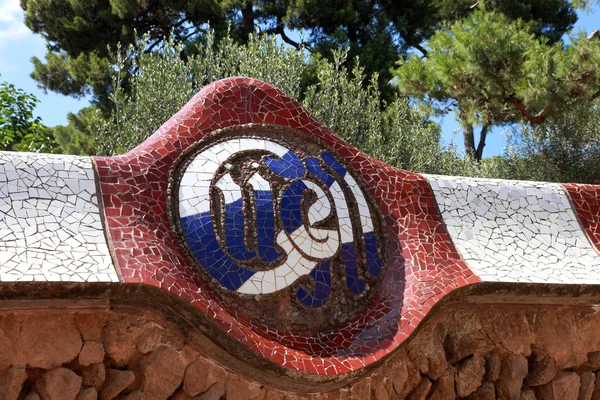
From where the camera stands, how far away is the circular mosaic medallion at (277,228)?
3.33 m

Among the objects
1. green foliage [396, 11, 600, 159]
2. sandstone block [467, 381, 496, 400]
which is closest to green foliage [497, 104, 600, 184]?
green foliage [396, 11, 600, 159]

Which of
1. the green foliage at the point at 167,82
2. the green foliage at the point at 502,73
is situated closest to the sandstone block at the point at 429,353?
the green foliage at the point at 502,73

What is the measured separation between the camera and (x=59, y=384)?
2.88 m

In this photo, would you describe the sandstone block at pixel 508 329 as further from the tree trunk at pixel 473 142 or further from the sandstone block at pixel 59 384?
the tree trunk at pixel 473 142

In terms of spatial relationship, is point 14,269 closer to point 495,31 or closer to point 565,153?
point 495,31

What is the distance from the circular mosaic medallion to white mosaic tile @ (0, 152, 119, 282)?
41 centimetres

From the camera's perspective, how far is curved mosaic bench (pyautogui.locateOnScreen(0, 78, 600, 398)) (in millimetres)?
3029

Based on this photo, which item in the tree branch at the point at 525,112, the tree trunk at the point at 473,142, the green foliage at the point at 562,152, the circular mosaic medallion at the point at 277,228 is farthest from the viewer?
the tree trunk at the point at 473,142

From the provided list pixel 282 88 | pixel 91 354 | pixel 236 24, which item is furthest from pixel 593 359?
pixel 236 24

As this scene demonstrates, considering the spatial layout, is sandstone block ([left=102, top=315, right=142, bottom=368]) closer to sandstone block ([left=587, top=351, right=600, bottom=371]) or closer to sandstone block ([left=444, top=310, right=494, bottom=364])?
sandstone block ([left=444, top=310, right=494, bottom=364])

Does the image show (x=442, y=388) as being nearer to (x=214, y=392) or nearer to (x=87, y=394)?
(x=214, y=392)

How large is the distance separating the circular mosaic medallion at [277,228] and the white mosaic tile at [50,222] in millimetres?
407

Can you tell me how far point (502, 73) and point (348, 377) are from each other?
5.13m

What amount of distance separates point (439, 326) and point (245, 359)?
3.72 ft
